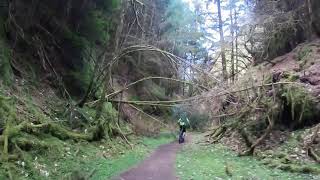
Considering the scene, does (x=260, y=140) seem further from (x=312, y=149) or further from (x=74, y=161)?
(x=74, y=161)

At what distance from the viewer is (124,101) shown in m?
19.2

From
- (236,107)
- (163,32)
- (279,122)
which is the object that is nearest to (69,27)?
(236,107)

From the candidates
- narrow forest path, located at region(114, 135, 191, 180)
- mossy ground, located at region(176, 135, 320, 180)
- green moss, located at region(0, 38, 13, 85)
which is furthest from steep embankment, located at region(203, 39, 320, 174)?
green moss, located at region(0, 38, 13, 85)

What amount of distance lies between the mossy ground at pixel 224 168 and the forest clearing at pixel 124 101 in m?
0.04

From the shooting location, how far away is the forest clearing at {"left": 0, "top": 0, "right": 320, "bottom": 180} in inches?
480

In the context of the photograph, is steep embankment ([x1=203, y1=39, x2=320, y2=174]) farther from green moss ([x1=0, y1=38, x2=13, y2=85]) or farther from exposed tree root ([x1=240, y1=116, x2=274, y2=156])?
green moss ([x1=0, y1=38, x2=13, y2=85])

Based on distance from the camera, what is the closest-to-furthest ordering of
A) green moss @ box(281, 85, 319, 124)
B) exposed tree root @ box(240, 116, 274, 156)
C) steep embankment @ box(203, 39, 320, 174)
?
steep embankment @ box(203, 39, 320, 174), exposed tree root @ box(240, 116, 274, 156), green moss @ box(281, 85, 319, 124)

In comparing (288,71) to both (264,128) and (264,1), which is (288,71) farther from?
(264,1)

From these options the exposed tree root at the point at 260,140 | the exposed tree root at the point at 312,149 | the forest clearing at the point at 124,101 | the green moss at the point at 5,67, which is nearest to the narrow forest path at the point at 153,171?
the forest clearing at the point at 124,101

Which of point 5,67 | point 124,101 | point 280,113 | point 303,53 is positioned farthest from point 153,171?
point 303,53

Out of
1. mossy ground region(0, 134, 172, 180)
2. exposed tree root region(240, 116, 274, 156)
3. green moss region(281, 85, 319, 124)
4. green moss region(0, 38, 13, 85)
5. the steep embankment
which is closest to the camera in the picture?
mossy ground region(0, 134, 172, 180)

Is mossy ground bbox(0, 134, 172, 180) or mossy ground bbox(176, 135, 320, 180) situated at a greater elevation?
mossy ground bbox(0, 134, 172, 180)

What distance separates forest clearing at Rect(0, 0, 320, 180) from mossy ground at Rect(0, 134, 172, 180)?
0.05 m

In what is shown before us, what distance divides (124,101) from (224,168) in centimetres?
719
